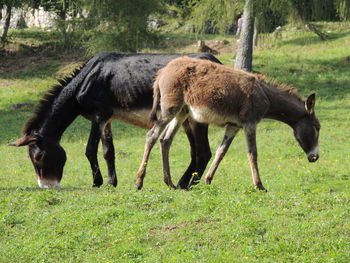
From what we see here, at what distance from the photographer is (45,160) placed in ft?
38.9

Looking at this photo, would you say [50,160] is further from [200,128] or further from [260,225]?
[260,225]

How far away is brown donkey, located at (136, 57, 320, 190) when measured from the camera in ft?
34.2

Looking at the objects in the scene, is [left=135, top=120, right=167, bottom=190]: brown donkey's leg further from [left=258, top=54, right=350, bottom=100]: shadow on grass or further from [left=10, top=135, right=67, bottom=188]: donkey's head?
[left=258, top=54, right=350, bottom=100]: shadow on grass

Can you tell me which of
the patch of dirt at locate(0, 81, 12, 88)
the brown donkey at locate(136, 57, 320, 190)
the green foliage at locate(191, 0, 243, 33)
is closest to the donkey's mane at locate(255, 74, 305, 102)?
the brown donkey at locate(136, 57, 320, 190)

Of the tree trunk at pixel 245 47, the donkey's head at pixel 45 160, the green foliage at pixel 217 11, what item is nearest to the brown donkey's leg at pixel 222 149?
the donkey's head at pixel 45 160

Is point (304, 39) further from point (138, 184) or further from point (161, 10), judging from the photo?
point (138, 184)

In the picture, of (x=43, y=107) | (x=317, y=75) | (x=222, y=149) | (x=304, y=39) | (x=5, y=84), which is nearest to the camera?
(x=222, y=149)

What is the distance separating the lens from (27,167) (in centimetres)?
1680

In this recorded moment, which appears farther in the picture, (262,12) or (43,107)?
(262,12)

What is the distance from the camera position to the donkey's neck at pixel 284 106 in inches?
431

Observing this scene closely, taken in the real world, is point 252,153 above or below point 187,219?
above

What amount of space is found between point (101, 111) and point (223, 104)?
2477 mm

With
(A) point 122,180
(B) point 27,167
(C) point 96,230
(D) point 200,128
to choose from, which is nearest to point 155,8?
(B) point 27,167

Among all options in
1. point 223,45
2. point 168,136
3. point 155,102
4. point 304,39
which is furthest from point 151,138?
point 223,45
